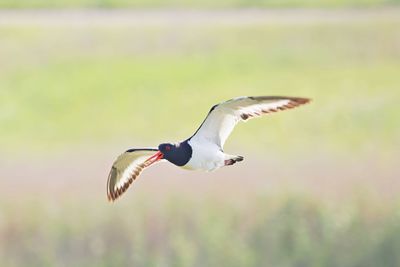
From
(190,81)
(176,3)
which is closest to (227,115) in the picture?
(190,81)

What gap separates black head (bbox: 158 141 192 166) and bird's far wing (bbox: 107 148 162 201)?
1.00 metres

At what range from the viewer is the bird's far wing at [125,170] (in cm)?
1293

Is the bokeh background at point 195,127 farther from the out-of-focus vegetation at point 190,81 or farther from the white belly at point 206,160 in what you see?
the white belly at point 206,160

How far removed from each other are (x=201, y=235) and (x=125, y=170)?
31.0 feet

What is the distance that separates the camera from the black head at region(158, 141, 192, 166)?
11.7m

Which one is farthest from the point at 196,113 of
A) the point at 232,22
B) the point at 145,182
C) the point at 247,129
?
the point at 232,22

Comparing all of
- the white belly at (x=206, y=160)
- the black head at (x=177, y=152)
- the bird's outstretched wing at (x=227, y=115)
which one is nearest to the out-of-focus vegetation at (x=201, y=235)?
the bird's outstretched wing at (x=227, y=115)

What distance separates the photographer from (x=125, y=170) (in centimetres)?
1305

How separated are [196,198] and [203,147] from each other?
10.9m

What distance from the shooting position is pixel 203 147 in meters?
11.8

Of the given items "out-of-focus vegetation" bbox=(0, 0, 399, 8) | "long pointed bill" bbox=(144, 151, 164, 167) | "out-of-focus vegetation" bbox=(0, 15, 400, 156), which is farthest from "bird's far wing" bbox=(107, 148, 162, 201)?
"out-of-focus vegetation" bbox=(0, 0, 399, 8)

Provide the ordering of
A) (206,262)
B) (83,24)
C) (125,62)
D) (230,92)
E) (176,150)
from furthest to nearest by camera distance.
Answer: (83,24)
(125,62)
(230,92)
(206,262)
(176,150)

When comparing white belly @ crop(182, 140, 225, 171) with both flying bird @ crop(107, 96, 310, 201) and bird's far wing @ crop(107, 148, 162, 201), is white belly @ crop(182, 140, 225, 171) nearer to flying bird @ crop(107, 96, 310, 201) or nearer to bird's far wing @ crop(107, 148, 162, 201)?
flying bird @ crop(107, 96, 310, 201)

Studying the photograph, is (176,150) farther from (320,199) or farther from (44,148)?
(44,148)
